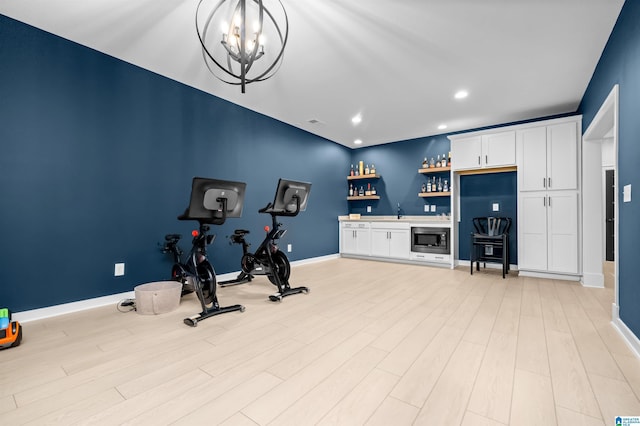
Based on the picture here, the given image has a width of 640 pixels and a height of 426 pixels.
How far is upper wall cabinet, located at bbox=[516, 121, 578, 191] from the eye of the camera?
13.8ft

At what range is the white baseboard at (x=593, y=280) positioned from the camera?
12.4 ft

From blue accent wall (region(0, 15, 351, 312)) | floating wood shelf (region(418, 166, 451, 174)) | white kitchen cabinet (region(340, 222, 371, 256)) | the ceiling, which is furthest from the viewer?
white kitchen cabinet (region(340, 222, 371, 256))

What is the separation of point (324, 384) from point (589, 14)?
362 centimetres

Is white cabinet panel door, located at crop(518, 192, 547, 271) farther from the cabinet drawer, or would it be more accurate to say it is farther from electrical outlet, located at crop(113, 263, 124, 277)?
electrical outlet, located at crop(113, 263, 124, 277)

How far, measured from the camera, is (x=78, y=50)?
9.54 ft

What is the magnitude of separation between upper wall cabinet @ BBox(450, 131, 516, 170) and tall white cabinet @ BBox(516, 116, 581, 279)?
13cm

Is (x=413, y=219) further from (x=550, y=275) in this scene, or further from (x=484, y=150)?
(x=550, y=275)

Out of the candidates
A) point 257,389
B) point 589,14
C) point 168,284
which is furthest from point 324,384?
point 589,14

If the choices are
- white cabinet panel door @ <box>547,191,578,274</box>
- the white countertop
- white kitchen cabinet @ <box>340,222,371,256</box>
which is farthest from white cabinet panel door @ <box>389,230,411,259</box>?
white cabinet panel door @ <box>547,191,578,274</box>


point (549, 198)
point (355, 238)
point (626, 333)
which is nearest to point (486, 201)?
point (549, 198)

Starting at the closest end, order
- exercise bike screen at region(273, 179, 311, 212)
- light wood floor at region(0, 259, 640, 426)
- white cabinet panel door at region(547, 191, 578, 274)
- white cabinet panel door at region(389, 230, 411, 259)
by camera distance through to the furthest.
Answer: light wood floor at region(0, 259, 640, 426)
exercise bike screen at region(273, 179, 311, 212)
white cabinet panel door at region(547, 191, 578, 274)
white cabinet panel door at region(389, 230, 411, 259)

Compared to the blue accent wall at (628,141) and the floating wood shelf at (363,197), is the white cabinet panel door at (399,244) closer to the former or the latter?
the floating wood shelf at (363,197)

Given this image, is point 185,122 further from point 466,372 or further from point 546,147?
point 546,147

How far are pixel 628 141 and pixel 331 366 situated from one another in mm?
2786
